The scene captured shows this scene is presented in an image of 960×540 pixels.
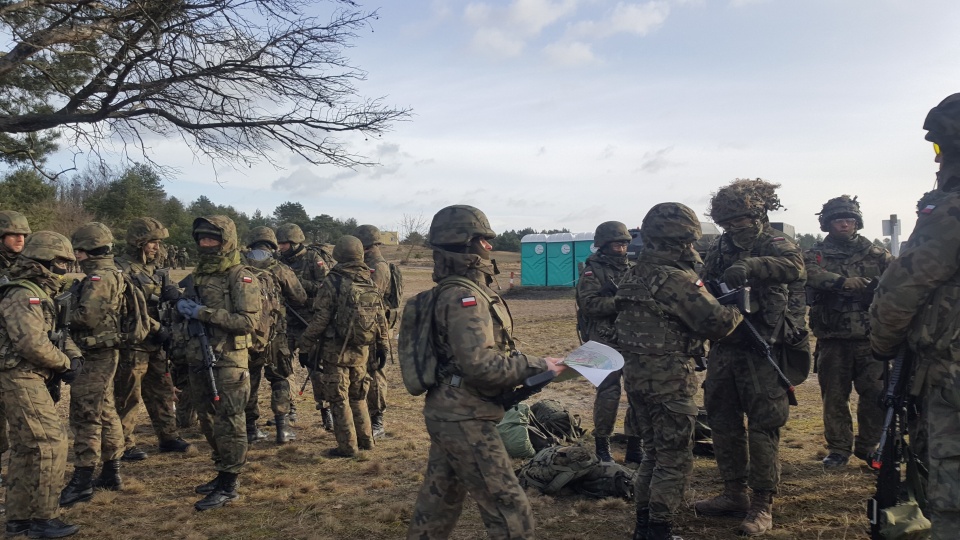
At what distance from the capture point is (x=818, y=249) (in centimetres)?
686

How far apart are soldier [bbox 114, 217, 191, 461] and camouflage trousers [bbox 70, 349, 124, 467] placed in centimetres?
67

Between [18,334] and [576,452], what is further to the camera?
[576,452]

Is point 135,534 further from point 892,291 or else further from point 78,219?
point 78,219

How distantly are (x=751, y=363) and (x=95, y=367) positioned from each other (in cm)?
557

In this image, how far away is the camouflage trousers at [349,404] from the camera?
7.02 metres

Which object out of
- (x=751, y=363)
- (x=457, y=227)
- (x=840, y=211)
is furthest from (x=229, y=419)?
(x=840, y=211)

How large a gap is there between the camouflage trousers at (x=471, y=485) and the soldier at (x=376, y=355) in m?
4.27

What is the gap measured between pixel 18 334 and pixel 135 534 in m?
1.77

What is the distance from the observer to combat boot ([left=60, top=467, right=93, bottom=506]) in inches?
222

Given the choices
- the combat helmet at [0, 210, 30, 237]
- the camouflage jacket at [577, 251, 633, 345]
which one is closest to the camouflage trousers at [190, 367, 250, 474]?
the combat helmet at [0, 210, 30, 237]

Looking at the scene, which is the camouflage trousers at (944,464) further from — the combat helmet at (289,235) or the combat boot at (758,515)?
the combat helmet at (289,235)

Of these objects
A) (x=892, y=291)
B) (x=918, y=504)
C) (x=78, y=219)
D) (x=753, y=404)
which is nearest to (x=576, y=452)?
(x=753, y=404)

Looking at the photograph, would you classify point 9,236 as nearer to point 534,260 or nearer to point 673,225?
point 673,225

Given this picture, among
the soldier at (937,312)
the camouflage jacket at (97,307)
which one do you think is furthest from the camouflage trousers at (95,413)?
the soldier at (937,312)
